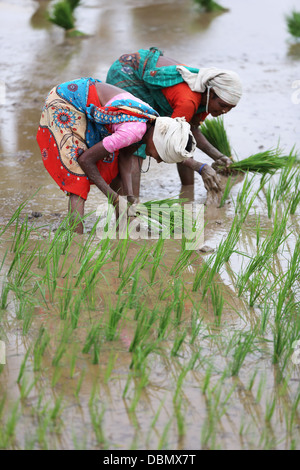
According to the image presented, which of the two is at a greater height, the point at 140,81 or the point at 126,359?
the point at 140,81

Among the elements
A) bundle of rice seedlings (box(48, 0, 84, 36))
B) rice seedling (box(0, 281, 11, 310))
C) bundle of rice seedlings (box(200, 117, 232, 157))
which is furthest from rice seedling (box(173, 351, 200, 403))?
bundle of rice seedlings (box(48, 0, 84, 36))

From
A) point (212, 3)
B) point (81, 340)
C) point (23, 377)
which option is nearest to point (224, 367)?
point (81, 340)

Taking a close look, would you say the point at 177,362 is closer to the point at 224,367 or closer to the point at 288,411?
the point at 224,367

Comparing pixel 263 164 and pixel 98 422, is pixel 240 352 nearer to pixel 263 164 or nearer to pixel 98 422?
pixel 98 422

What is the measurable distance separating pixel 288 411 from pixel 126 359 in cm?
66

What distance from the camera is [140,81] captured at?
4.30 m

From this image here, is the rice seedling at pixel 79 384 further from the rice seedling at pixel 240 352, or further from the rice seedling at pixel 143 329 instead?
the rice seedling at pixel 240 352

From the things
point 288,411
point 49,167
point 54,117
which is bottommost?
point 288,411

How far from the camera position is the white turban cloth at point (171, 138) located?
330 cm

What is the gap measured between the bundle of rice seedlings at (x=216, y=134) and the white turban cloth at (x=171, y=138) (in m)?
1.62

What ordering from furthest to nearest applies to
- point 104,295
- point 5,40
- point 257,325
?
point 5,40 < point 104,295 < point 257,325

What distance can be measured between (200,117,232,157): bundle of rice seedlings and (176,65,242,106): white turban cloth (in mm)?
874

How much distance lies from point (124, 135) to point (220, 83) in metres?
0.98

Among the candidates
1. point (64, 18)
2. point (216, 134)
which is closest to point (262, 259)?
point (216, 134)
